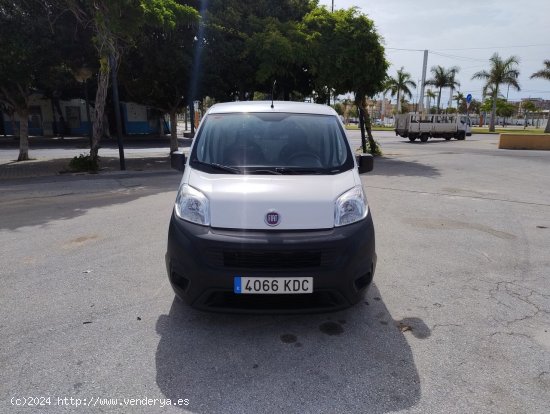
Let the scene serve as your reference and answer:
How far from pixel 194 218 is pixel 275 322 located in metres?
1.15

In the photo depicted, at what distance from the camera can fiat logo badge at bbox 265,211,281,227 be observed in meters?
3.04

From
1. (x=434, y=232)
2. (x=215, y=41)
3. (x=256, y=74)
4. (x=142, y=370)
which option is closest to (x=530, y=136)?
(x=256, y=74)

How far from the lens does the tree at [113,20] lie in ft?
37.9

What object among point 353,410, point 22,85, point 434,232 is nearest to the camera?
point 353,410

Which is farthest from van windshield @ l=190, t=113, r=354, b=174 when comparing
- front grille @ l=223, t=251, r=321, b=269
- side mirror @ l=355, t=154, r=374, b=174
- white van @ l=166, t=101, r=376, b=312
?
front grille @ l=223, t=251, r=321, b=269

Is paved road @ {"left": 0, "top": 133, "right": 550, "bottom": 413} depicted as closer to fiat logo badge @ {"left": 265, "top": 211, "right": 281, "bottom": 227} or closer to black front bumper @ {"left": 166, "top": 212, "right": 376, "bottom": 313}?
black front bumper @ {"left": 166, "top": 212, "right": 376, "bottom": 313}

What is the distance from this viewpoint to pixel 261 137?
13.3 ft

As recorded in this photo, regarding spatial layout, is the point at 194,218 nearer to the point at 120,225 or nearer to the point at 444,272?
the point at 444,272

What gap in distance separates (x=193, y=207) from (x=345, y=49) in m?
13.7

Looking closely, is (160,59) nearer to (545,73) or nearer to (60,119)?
(60,119)

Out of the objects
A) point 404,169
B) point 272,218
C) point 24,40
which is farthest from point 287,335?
point 24,40

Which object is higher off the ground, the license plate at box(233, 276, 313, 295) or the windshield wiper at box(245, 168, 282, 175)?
the windshield wiper at box(245, 168, 282, 175)

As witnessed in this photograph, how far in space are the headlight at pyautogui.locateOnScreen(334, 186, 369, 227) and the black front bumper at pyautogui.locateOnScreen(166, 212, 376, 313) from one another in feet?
0.30

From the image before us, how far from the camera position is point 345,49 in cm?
1514
